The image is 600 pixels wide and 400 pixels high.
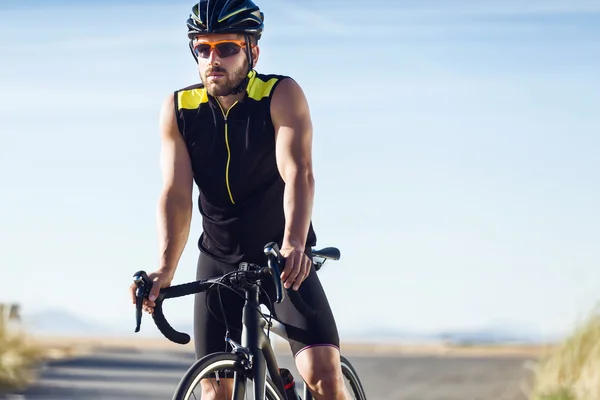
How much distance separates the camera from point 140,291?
200 inches

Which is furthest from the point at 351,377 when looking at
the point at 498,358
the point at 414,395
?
the point at 498,358

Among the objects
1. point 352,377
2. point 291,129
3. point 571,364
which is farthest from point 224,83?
point 571,364

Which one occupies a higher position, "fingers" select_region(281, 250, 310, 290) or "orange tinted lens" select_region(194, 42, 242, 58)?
"orange tinted lens" select_region(194, 42, 242, 58)

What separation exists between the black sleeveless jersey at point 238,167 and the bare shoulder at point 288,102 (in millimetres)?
37

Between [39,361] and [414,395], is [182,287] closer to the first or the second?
[414,395]

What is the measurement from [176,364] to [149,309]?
1410cm

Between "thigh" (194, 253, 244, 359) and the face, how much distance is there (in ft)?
2.45

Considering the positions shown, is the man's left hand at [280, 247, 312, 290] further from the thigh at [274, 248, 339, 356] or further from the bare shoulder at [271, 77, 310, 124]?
the bare shoulder at [271, 77, 310, 124]

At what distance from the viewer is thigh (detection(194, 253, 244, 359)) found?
18.0ft

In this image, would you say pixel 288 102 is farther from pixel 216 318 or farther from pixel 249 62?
pixel 216 318

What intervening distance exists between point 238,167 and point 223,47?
488 mm

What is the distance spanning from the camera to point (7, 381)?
14766mm

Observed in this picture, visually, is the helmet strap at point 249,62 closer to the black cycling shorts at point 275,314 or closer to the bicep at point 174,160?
the bicep at point 174,160

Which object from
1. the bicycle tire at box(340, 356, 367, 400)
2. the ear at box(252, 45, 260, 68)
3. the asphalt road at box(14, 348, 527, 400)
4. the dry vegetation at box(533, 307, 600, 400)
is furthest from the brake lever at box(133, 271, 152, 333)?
the asphalt road at box(14, 348, 527, 400)
